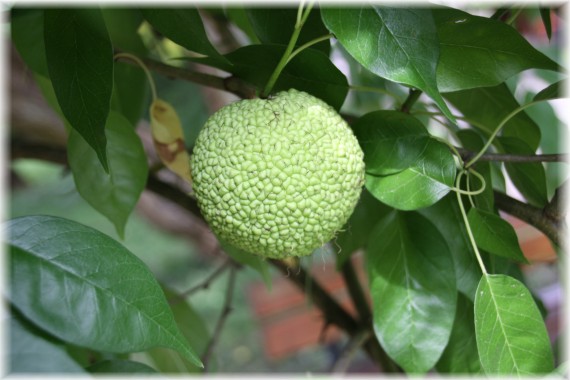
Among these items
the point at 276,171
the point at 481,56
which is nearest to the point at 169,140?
the point at 276,171

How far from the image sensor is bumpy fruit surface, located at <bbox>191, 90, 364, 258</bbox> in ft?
1.43

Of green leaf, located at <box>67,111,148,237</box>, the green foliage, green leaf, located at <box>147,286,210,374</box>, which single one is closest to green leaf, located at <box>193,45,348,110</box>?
the green foliage

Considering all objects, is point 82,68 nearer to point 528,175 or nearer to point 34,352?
point 34,352

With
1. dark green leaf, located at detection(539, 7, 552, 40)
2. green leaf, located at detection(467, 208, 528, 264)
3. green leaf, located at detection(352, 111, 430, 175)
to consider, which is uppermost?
dark green leaf, located at detection(539, 7, 552, 40)

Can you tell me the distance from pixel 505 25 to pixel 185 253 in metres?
2.16

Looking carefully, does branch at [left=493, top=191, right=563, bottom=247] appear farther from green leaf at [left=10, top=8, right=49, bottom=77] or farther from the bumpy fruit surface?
green leaf at [left=10, top=8, right=49, bottom=77]

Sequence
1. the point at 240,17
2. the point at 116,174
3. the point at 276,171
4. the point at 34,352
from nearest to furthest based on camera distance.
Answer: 1. the point at 34,352
2. the point at 276,171
3. the point at 116,174
4. the point at 240,17

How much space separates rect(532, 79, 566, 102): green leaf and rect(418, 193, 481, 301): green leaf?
109 millimetres

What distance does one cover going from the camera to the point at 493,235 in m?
0.48

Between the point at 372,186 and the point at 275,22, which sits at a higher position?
the point at 275,22

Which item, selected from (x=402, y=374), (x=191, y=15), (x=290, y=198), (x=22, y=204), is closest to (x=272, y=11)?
(x=191, y=15)

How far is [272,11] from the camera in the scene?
20.3 inches

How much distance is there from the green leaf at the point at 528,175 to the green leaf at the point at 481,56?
88 mm

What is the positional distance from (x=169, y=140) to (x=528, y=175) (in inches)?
12.3
